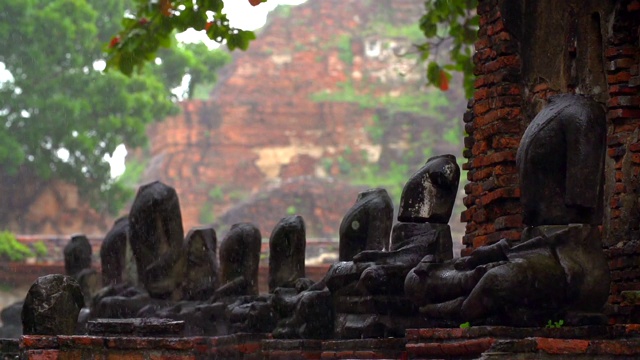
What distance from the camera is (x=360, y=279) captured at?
8867 millimetres

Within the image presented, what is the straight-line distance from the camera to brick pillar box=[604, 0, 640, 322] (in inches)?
356

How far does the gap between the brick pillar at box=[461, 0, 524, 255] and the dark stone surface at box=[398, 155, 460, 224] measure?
1.06 metres

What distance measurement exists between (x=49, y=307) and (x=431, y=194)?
9.75 feet

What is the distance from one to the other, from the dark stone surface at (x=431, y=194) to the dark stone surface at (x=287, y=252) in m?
1.83

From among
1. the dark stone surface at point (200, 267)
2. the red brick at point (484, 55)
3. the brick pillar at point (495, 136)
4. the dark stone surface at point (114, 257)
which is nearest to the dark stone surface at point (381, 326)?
the brick pillar at point (495, 136)

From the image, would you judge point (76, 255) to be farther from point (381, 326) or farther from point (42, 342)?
point (381, 326)

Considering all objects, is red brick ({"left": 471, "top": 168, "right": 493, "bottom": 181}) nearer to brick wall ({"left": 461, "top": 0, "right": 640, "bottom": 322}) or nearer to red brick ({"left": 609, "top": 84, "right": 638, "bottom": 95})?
brick wall ({"left": 461, "top": 0, "right": 640, "bottom": 322})

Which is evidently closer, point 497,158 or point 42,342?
point 42,342

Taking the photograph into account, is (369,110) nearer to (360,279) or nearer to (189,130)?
(189,130)

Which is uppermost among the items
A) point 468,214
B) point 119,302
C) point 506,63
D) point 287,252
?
point 506,63

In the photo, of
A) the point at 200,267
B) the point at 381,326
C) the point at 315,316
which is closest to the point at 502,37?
the point at 315,316

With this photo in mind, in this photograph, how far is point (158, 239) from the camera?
11.7 meters

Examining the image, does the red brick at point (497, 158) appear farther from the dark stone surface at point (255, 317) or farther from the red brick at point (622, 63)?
the dark stone surface at point (255, 317)

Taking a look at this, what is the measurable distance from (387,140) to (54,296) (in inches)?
1321
